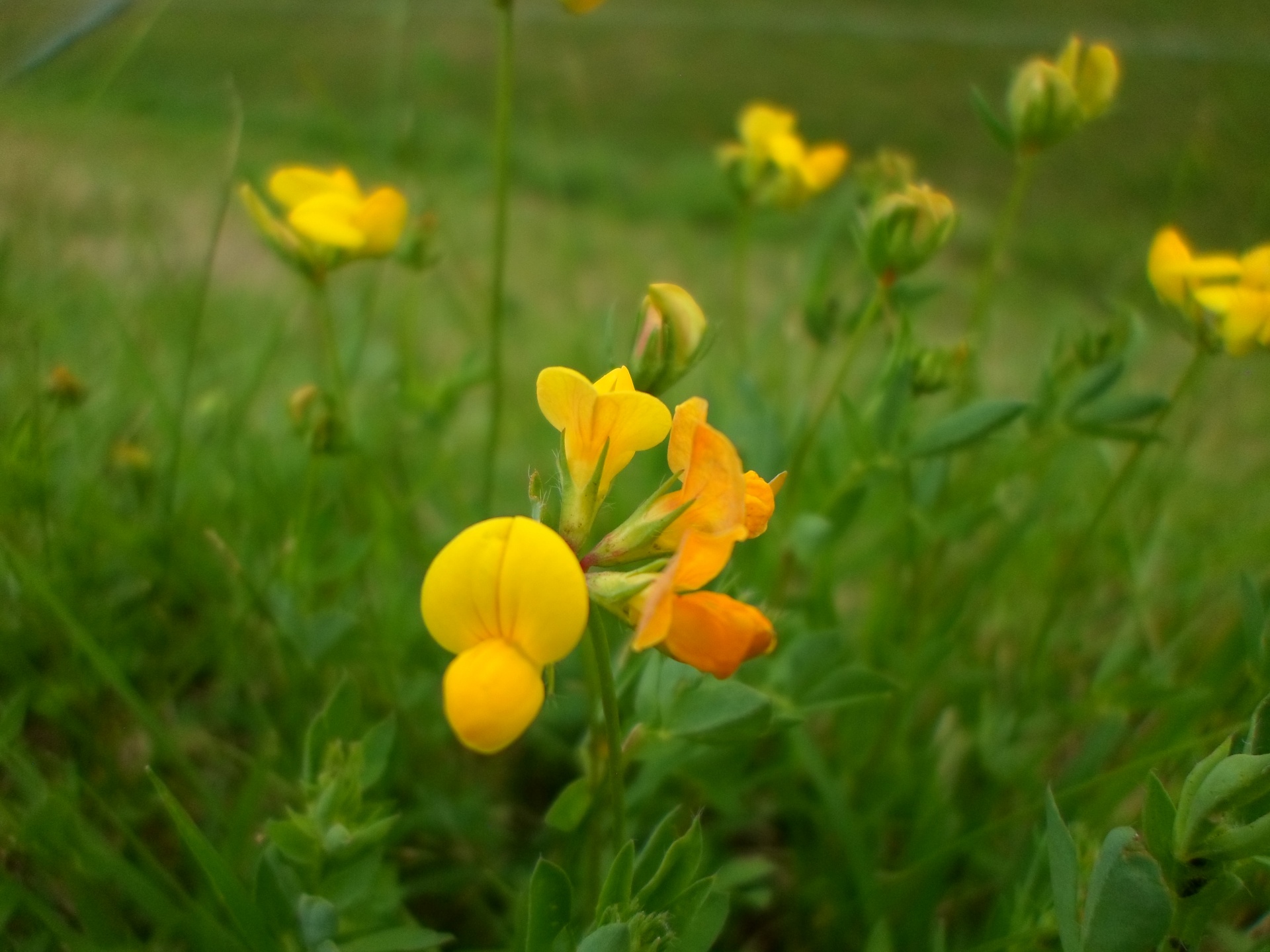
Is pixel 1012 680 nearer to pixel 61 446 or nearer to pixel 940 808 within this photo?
pixel 940 808

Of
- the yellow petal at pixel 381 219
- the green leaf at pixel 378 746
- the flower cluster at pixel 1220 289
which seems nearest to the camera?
the green leaf at pixel 378 746

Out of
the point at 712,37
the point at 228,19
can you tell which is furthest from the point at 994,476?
the point at 228,19

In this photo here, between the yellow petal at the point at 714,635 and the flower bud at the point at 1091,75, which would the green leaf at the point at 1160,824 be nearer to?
the yellow petal at the point at 714,635

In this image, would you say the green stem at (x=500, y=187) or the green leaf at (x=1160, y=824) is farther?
the green stem at (x=500, y=187)

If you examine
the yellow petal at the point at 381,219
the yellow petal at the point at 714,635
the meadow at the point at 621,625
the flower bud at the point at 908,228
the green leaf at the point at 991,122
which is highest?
the green leaf at the point at 991,122

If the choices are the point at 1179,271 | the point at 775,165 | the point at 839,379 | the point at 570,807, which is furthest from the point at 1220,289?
the point at 570,807

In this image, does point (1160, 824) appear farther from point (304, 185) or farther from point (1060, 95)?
point (304, 185)

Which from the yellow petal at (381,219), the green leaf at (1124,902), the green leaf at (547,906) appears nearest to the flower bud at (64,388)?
the yellow petal at (381,219)

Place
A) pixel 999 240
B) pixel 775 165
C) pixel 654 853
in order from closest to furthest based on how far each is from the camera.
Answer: pixel 654 853, pixel 999 240, pixel 775 165
